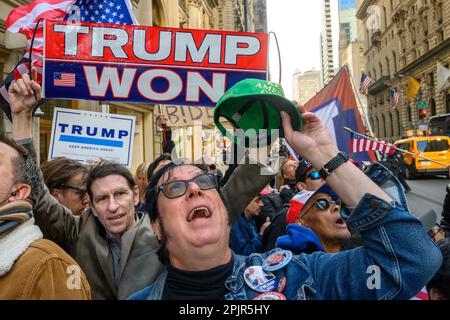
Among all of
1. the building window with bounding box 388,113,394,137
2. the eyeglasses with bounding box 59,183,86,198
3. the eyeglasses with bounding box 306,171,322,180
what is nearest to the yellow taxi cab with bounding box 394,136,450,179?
the eyeglasses with bounding box 306,171,322,180

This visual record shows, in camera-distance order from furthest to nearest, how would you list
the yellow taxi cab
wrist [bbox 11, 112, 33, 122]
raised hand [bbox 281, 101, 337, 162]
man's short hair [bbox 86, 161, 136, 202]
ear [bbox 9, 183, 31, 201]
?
the yellow taxi cab, man's short hair [bbox 86, 161, 136, 202], wrist [bbox 11, 112, 33, 122], ear [bbox 9, 183, 31, 201], raised hand [bbox 281, 101, 337, 162]

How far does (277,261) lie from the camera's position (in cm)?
158

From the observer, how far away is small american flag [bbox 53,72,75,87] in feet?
12.6

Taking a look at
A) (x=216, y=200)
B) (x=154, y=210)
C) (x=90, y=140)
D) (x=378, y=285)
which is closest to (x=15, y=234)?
(x=154, y=210)

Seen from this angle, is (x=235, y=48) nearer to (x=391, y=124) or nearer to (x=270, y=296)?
(x=270, y=296)

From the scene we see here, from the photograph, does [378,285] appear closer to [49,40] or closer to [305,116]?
[305,116]

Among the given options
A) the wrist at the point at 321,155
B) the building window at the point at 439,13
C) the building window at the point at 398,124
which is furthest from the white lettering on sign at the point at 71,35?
the building window at the point at 398,124

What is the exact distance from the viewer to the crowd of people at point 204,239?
54.1 inches

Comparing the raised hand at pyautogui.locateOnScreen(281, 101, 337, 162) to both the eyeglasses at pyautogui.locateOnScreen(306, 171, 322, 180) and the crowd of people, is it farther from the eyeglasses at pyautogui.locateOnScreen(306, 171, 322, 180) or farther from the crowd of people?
the eyeglasses at pyautogui.locateOnScreen(306, 171, 322, 180)

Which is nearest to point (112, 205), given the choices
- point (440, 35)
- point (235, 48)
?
point (235, 48)

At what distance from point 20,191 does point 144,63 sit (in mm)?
2401

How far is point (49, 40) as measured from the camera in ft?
12.7

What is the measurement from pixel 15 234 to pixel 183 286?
28.2 inches

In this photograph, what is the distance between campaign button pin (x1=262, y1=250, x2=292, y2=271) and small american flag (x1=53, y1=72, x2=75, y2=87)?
3.03 m
